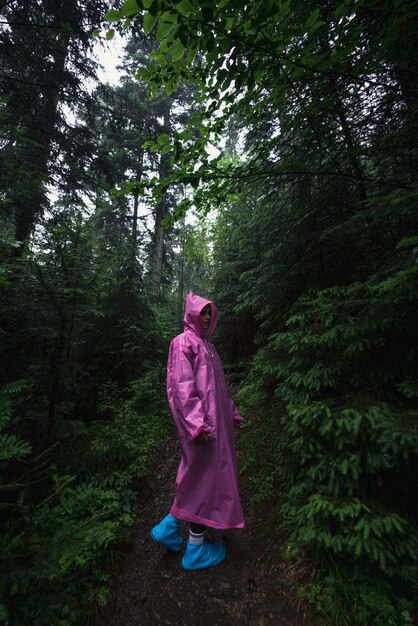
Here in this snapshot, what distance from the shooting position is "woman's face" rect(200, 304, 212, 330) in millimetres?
3525

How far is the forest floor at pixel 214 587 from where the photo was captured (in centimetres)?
254

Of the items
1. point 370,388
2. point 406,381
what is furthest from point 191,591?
point 406,381

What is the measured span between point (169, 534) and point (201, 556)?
0.42 metres

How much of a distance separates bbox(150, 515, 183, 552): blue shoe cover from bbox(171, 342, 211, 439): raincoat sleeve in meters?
1.13

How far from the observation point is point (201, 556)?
304 cm

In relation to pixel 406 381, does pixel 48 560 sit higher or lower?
lower

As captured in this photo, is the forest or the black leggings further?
the black leggings

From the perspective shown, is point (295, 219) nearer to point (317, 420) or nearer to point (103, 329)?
point (317, 420)

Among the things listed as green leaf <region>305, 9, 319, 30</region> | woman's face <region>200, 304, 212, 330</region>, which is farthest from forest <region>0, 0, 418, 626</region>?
woman's face <region>200, 304, 212, 330</region>

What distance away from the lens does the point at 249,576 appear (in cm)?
291

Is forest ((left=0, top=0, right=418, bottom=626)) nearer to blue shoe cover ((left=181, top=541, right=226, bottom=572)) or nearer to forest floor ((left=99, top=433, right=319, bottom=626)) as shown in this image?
forest floor ((left=99, top=433, right=319, bottom=626))

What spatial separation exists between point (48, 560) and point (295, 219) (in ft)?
14.8

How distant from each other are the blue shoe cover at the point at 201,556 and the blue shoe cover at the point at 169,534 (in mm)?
182

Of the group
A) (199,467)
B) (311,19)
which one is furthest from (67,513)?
(311,19)
